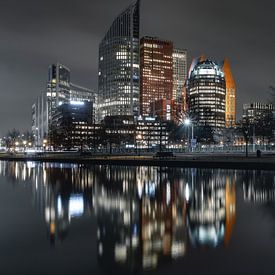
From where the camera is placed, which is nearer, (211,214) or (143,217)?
(143,217)

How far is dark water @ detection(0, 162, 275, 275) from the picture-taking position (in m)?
8.84

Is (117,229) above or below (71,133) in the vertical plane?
below

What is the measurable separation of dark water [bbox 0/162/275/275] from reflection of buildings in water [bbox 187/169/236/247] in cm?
3

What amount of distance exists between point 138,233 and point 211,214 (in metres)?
3.96

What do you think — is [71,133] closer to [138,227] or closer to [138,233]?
[138,227]

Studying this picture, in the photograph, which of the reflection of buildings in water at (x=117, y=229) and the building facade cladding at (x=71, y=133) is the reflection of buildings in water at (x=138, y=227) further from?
the building facade cladding at (x=71, y=133)

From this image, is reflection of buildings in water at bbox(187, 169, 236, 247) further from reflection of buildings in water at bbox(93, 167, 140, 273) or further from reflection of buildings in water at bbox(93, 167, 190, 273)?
reflection of buildings in water at bbox(93, 167, 140, 273)

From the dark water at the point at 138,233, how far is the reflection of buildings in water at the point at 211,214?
0.03 m

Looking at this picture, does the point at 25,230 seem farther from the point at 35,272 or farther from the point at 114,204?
the point at 114,204

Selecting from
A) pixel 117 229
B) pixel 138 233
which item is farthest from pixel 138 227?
pixel 138 233

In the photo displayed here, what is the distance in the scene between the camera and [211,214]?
1464 centimetres

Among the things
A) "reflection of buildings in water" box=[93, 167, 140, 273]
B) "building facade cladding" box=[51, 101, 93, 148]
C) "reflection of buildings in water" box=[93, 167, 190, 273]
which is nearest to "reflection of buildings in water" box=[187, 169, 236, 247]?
"reflection of buildings in water" box=[93, 167, 190, 273]

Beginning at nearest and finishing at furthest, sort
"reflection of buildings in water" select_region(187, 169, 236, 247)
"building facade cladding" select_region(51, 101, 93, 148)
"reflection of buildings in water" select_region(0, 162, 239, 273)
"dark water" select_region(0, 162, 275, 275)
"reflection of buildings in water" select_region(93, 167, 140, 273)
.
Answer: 1. "dark water" select_region(0, 162, 275, 275)
2. "reflection of buildings in water" select_region(93, 167, 140, 273)
3. "reflection of buildings in water" select_region(0, 162, 239, 273)
4. "reflection of buildings in water" select_region(187, 169, 236, 247)
5. "building facade cladding" select_region(51, 101, 93, 148)

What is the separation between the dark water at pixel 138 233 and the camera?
29.0ft
